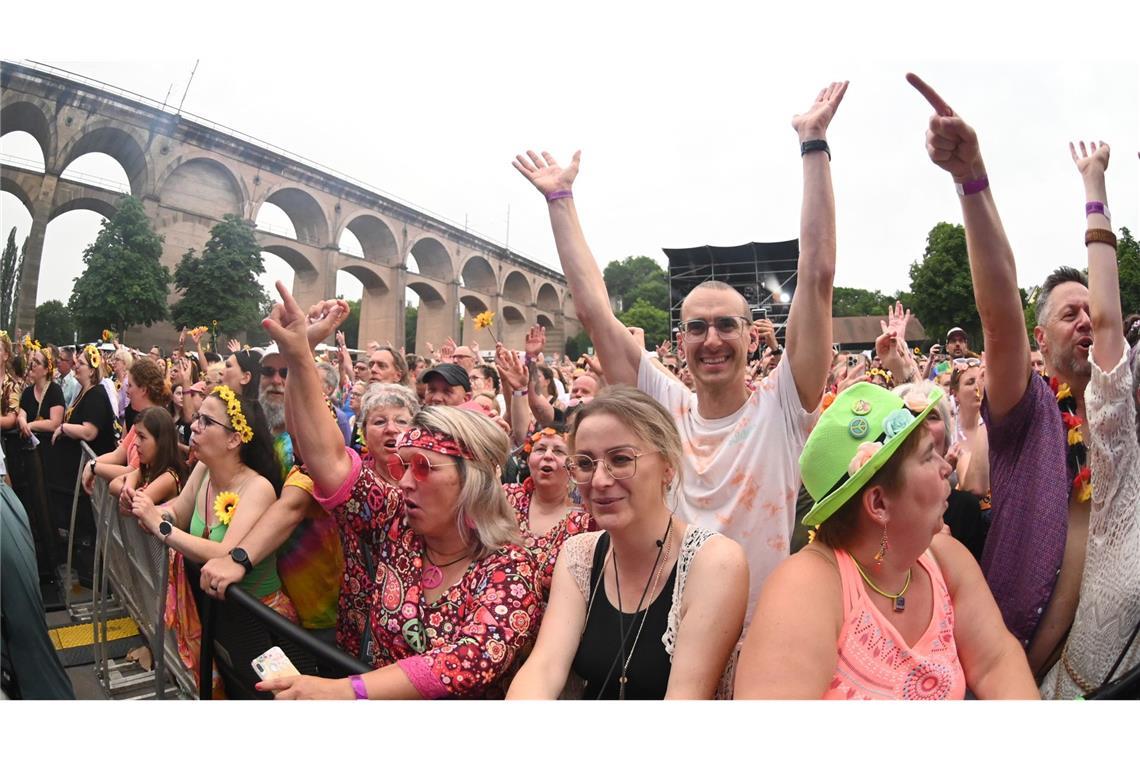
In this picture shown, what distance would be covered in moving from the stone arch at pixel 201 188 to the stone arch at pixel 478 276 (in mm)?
4753

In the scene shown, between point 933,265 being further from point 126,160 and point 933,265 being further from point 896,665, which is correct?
point 126,160

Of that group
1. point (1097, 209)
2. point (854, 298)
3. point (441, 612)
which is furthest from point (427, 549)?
point (854, 298)

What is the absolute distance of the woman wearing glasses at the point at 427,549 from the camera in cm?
180

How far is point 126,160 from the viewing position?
704 cm

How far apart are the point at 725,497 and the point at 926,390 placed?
92cm

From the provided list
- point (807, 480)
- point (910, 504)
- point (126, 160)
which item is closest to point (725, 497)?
point (807, 480)

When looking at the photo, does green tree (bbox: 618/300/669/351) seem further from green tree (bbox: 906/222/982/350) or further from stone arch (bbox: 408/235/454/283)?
green tree (bbox: 906/222/982/350)

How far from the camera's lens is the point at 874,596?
155 centimetres

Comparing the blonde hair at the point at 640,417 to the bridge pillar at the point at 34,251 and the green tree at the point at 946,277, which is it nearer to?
the green tree at the point at 946,277

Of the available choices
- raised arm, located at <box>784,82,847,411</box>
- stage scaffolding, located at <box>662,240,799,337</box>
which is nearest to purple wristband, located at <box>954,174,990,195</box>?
raised arm, located at <box>784,82,847,411</box>

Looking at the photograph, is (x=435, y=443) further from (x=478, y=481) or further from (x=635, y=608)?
(x=635, y=608)

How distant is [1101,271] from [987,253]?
393mm

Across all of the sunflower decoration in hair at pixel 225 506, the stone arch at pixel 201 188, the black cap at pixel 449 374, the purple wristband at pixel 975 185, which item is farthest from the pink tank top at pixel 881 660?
the stone arch at pixel 201 188

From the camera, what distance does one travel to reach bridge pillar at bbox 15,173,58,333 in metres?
2.49
